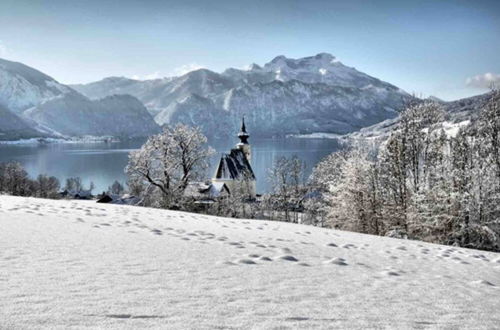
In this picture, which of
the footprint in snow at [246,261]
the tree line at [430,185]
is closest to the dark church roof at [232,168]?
the tree line at [430,185]

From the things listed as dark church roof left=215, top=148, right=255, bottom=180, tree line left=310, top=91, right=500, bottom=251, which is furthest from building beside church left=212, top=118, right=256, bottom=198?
tree line left=310, top=91, right=500, bottom=251

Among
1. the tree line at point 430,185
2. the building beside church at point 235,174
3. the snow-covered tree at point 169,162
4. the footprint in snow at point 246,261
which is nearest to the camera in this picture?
the footprint in snow at point 246,261

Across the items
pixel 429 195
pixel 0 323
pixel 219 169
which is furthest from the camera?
pixel 219 169

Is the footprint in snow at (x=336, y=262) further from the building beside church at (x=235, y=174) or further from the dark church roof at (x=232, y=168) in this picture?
the dark church roof at (x=232, y=168)

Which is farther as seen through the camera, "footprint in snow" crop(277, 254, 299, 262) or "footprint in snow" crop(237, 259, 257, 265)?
"footprint in snow" crop(277, 254, 299, 262)

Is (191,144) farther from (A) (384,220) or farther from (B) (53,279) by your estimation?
(B) (53,279)

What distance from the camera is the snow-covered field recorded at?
5.41 meters

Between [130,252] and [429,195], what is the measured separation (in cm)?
2973

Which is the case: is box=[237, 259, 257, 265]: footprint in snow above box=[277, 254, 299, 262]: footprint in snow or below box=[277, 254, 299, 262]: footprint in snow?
above

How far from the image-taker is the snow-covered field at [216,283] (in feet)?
17.8

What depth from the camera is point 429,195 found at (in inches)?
1296

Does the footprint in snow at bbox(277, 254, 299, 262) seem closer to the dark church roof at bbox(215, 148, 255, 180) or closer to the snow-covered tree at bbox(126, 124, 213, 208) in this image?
the snow-covered tree at bbox(126, 124, 213, 208)

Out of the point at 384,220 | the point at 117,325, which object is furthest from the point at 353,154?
the point at 117,325

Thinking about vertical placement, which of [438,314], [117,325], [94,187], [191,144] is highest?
[191,144]
